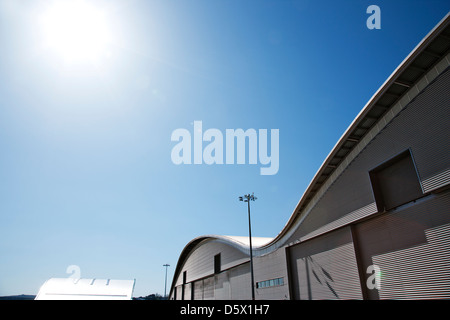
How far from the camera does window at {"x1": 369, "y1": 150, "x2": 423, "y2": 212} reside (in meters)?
19.1

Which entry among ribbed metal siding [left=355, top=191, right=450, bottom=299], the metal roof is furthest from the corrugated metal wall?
the metal roof

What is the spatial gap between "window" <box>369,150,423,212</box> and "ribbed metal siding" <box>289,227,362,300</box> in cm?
416

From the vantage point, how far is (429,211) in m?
17.5

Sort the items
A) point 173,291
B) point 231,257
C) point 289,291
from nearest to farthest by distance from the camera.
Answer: point 289,291, point 231,257, point 173,291

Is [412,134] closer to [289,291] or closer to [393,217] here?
[393,217]

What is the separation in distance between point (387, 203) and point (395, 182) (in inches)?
64.2

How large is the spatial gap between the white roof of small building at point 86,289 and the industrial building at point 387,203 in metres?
18.2

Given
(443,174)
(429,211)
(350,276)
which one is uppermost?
(443,174)

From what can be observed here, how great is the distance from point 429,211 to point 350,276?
8.22 meters

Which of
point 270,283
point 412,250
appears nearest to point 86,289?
point 412,250

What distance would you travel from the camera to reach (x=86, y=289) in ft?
20.1

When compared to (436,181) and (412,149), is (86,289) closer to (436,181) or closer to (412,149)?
(436,181)

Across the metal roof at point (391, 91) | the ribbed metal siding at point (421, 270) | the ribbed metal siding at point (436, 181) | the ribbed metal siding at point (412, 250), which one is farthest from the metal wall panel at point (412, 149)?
the ribbed metal siding at point (421, 270)
